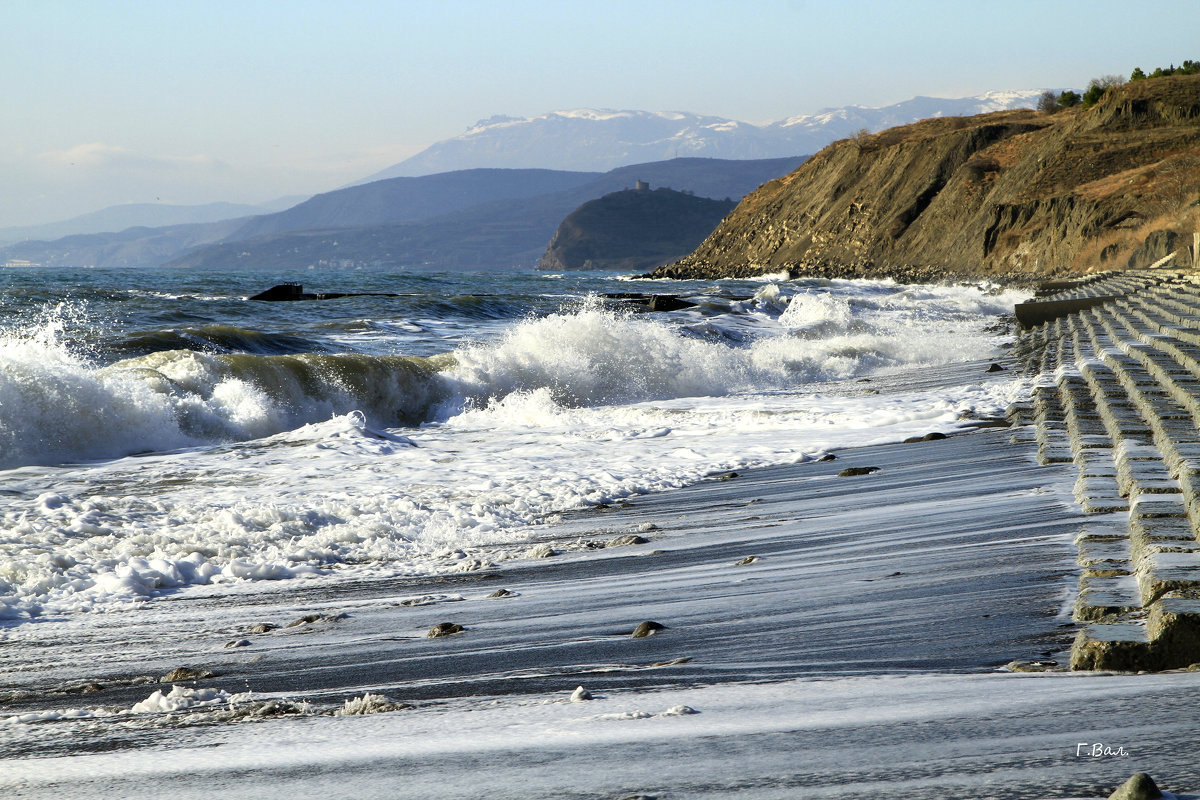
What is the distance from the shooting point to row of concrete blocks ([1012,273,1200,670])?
8.75ft

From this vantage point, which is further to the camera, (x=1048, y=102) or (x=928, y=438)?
(x=1048, y=102)

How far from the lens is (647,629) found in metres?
3.70

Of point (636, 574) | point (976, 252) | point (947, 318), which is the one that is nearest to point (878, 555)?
point (636, 574)

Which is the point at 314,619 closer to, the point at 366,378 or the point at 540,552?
the point at 540,552

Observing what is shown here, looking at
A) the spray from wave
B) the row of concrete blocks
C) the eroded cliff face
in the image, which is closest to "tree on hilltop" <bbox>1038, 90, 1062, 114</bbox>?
the eroded cliff face

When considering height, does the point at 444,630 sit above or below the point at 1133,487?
below

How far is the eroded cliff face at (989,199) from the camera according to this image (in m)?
52.7

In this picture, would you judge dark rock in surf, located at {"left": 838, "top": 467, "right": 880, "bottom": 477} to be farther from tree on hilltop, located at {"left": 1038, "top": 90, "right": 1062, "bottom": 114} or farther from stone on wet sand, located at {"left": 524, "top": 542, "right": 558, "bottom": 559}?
tree on hilltop, located at {"left": 1038, "top": 90, "right": 1062, "bottom": 114}

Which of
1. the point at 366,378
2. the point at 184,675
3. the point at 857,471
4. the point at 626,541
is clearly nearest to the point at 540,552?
the point at 626,541

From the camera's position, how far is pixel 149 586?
5.20m

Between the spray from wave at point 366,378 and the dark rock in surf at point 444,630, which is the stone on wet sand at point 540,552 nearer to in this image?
the dark rock in surf at point 444,630

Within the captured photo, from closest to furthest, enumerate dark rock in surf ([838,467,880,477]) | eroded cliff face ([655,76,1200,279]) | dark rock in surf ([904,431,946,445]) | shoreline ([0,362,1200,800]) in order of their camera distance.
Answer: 1. shoreline ([0,362,1200,800])
2. dark rock in surf ([838,467,880,477])
3. dark rock in surf ([904,431,946,445])
4. eroded cliff face ([655,76,1200,279])

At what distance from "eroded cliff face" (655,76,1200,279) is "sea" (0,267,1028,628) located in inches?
1173

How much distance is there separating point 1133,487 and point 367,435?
292 inches
